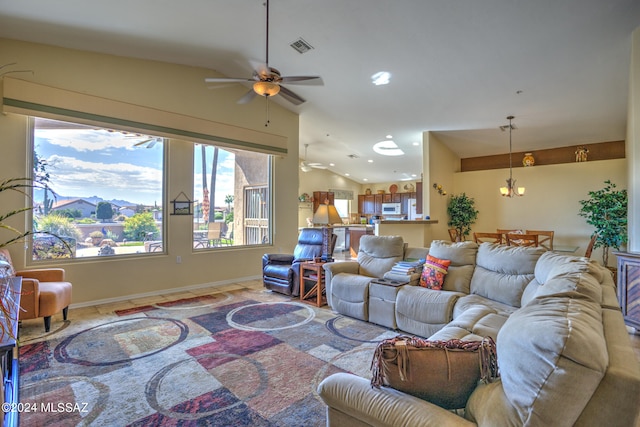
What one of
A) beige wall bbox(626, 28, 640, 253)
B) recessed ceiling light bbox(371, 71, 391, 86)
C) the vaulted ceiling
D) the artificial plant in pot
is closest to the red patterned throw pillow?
beige wall bbox(626, 28, 640, 253)

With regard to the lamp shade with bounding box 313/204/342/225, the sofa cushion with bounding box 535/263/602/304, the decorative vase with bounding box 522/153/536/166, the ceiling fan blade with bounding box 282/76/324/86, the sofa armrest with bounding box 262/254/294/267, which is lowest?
the sofa armrest with bounding box 262/254/294/267

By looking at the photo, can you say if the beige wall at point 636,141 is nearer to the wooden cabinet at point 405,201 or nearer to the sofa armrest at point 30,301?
the sofa armrest at point 30,301

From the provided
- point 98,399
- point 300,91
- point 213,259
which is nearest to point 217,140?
point 300,91

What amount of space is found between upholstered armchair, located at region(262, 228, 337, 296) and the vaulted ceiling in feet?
8.39

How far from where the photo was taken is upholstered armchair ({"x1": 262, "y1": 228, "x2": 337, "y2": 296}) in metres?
4.64

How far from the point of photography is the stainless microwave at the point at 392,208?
37.6 ft

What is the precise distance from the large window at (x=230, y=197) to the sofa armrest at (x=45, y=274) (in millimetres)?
1875

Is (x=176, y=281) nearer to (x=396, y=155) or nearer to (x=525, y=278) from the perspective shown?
(x=525, y=278)

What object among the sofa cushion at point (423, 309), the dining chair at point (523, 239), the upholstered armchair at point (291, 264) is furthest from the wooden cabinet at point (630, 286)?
the upholstered armchair at point (291, 264)

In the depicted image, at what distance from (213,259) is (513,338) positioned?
5191mm

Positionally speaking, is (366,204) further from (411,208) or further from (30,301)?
(30,301)

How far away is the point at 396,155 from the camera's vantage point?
8.77 m

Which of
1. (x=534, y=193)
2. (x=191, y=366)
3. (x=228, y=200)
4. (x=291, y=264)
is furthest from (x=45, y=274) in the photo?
(x=534, y=193)

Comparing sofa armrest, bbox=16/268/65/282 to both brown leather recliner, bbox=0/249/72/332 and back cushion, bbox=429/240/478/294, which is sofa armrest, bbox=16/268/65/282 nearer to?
brown leather recliner, bbox=0/249/72/332
